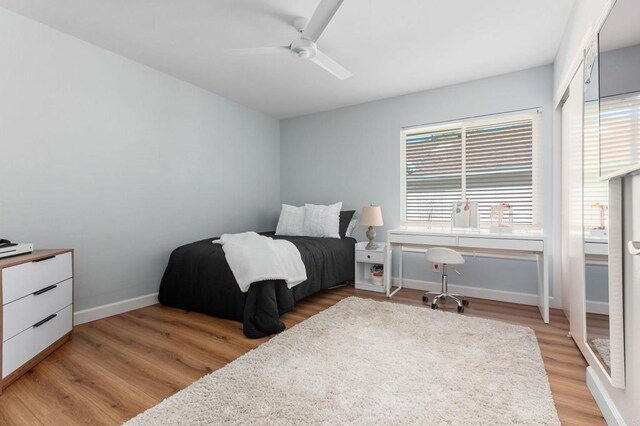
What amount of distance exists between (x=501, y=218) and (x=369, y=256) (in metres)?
1.49

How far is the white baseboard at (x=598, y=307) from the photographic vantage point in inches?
60.8

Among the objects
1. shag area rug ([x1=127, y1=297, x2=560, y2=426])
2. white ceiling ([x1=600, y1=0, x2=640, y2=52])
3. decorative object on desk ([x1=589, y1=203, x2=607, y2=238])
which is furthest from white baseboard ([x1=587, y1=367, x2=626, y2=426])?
white ceiling ([x1=600, y1=0, x2=640, y2=52])

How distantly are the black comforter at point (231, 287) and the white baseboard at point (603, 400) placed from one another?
6.33 ft

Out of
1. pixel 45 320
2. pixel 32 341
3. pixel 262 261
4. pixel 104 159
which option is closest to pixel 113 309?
pixel 45 320

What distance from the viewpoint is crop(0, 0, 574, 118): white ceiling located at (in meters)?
2.26

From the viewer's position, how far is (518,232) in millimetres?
3295

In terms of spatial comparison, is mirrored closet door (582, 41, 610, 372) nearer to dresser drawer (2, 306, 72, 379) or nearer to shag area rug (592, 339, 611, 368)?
shag area rug (592, 339, 611, 368)

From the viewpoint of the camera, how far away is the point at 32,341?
75.4 inches

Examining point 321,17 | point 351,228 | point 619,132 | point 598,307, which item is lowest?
point 598,307

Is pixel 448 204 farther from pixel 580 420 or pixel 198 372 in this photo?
pixel 198 372

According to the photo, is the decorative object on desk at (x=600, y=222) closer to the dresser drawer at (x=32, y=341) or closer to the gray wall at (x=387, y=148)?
the gray wall at (x=387, y=148)

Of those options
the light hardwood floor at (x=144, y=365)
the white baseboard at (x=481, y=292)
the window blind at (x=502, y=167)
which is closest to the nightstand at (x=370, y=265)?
the white baseboard at (x=481, y=292)

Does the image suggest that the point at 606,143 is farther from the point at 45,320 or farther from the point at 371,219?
the point at 45,320

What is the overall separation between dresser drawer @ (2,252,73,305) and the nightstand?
2.84 metres
